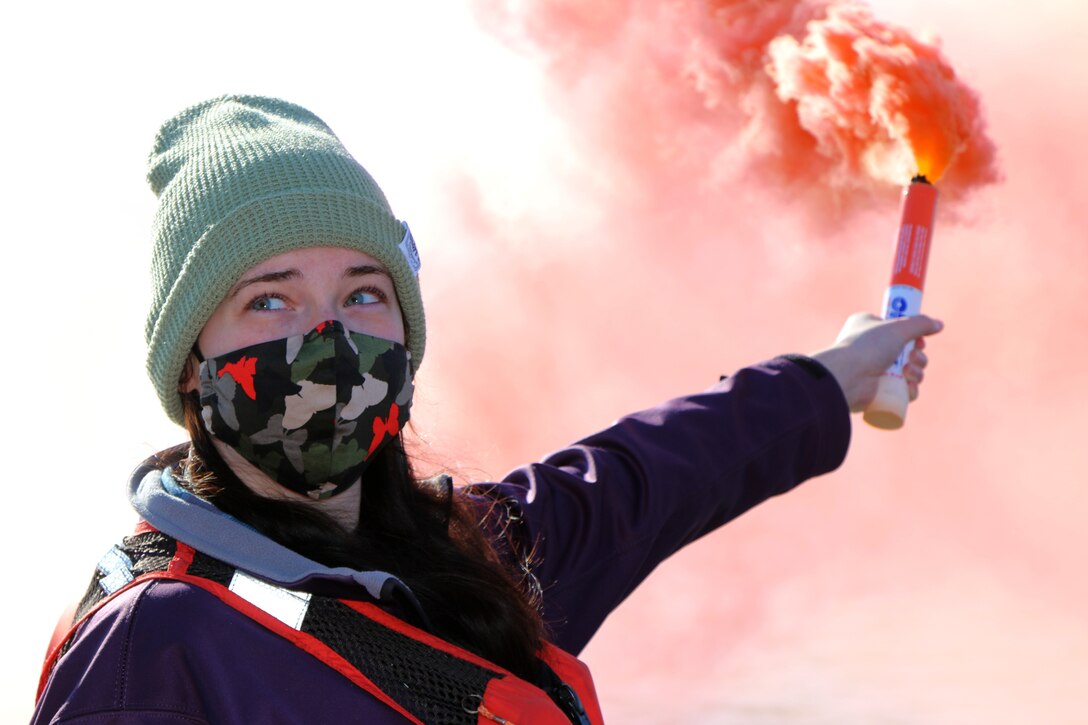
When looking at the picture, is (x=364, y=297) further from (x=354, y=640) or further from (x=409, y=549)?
(x=354, y=640)

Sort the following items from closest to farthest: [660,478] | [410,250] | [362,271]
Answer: [362,271] → [410,250] → [660,478]

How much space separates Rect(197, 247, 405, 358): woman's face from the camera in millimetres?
2125

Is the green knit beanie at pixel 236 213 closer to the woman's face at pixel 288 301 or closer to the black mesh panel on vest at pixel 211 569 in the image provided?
the woman's face at pixel 288 301

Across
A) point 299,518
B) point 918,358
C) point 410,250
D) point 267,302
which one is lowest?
point 299,518

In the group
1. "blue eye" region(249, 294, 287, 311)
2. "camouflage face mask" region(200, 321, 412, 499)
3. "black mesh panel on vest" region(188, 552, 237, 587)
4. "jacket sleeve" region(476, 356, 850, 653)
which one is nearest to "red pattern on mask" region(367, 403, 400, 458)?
"camouflage face mask" region(200, 321, 412, 499)

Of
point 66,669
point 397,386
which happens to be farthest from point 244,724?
point 397,386

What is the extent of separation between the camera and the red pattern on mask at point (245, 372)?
210cm

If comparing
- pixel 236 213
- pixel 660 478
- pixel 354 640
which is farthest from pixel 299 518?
pixel 660 478

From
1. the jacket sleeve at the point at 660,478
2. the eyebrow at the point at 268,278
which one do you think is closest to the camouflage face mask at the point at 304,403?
the eyebrow at the point at 268,278

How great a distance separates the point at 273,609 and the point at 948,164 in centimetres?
244

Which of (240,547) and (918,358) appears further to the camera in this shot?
(918,358)

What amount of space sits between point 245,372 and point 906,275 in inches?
78.1

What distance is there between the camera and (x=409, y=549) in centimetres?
230

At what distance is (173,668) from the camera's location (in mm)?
1767
